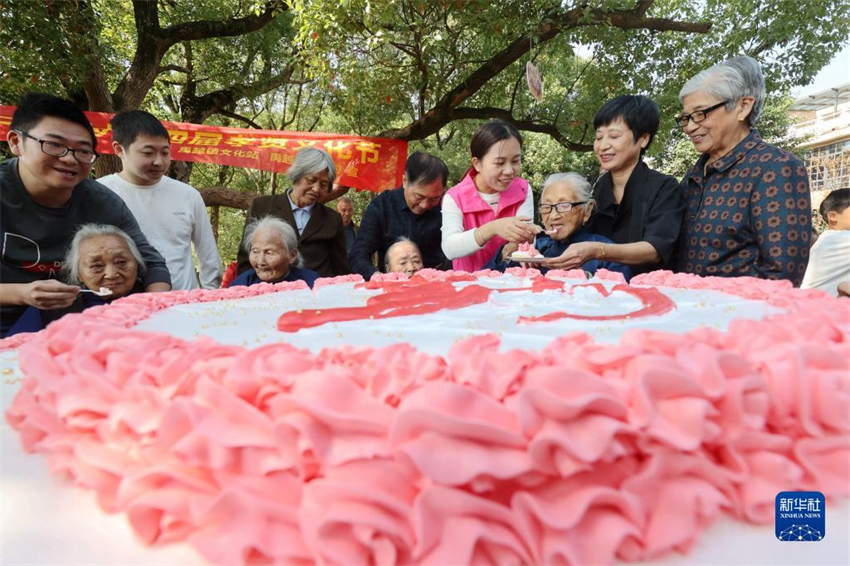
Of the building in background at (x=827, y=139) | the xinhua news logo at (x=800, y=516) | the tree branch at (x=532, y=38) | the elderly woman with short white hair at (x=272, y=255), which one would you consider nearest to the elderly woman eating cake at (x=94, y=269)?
the elderly woman with short white hair at (x=272, y=255)

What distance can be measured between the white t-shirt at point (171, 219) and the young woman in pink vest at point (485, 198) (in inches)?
51.1

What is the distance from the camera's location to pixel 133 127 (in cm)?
239

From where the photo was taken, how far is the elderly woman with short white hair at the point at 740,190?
1.76 metres

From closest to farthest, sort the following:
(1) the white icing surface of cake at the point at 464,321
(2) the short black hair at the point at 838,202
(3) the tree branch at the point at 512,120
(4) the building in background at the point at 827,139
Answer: (1) the white icing surface of cake at the point at 464,321, (2) the short black hair at the point at 838,202, (3) the tree branch at the point at 512,120, (4) the building in background at the point at 827,139

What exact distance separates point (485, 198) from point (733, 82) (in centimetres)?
108

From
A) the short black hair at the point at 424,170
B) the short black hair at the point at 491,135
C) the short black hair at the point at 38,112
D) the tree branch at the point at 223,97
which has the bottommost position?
the short black hair at the point at 424,170

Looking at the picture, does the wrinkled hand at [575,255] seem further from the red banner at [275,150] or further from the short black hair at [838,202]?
the red banner at [275,150]

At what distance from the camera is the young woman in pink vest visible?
2299 mm

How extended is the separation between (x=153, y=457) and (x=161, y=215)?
6.96 ft

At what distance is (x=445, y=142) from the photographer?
Result: 1030 centimetres

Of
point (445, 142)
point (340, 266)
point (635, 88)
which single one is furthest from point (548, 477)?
point (445, 142)

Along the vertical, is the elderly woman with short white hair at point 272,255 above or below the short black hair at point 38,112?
below

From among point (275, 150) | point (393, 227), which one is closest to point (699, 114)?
point (393, 227)

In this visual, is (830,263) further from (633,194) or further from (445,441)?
(445,441)
